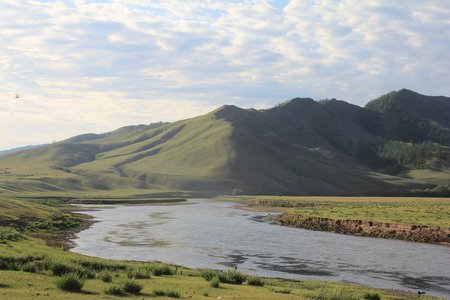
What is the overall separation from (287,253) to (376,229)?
24.0 metres

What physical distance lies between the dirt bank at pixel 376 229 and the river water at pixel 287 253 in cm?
301

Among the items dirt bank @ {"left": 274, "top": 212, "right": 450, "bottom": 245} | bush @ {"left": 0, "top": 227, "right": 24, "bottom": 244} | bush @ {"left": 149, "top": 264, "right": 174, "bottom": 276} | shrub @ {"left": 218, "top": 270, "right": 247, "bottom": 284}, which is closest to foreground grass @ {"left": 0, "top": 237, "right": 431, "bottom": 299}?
shrub @ {"left": 218, "top": 270, "right": 247, "bottom": 284}

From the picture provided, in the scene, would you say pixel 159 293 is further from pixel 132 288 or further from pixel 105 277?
pixel 105 277

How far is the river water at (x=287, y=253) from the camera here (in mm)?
40812

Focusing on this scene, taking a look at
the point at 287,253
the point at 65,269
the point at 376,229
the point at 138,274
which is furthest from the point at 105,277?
the point at 376,229

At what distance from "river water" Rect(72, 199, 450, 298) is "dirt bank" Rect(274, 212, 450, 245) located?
301cm

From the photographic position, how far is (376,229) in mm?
72438

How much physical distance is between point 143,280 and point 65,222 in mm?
53360

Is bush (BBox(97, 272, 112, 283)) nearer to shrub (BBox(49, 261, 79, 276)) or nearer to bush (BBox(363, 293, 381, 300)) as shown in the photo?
shrub (BBox(49, 261, 79, 276))

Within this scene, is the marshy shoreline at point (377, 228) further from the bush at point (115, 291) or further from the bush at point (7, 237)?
→ the bush at point (115, 291)

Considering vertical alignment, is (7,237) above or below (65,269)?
below

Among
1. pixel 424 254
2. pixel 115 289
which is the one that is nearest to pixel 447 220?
pixel 424 254

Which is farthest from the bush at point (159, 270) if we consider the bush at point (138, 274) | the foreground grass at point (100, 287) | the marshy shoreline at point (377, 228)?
the marshy shoreline at point (377, 228)

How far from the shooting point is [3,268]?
81.9ft
